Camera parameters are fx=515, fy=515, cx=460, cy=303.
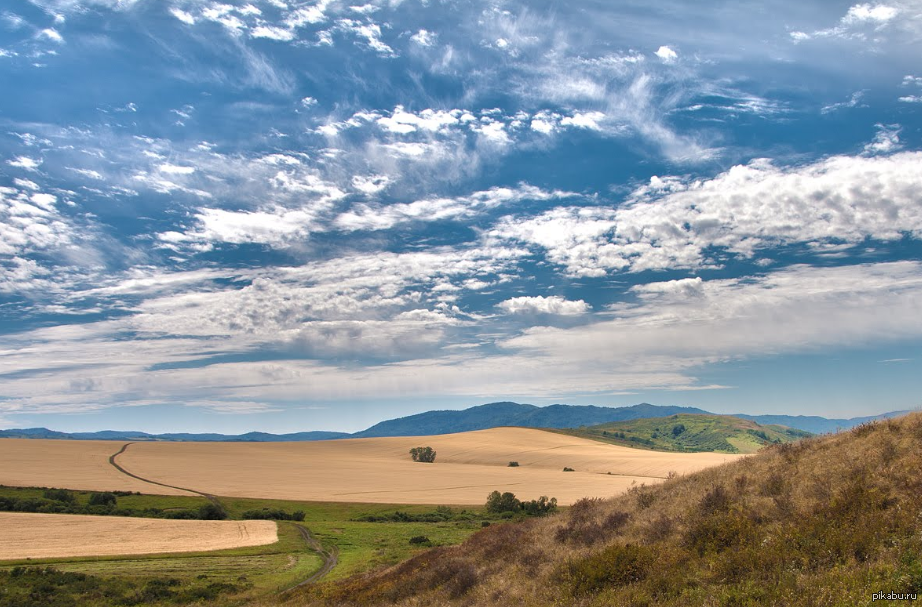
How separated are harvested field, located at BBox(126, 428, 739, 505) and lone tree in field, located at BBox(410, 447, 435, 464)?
9.54 feet

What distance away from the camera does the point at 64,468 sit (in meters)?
108

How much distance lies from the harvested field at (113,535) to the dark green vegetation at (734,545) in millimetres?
32142

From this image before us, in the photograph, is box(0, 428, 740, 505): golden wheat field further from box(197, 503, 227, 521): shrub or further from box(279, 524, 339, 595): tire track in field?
box(279, 524, 339, 595): tire track in field

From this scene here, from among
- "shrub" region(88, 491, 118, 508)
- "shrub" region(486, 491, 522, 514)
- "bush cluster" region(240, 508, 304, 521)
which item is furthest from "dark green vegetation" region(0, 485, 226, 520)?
"shrub" region(486, 491, 522, 514)

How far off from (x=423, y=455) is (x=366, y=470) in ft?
113

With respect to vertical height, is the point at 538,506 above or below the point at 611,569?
below

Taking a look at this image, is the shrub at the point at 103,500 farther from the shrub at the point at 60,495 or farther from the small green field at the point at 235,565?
the shrub at the point at 60,495

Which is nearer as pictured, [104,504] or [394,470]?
[104,504]

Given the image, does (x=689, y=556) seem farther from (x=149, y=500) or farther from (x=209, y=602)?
(x=149, y=500)

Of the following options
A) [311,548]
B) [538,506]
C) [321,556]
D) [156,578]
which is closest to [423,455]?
[538,506]

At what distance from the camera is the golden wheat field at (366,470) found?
91875 millimetres

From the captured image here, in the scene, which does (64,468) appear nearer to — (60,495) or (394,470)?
(60,495)

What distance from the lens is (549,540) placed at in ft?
71.4

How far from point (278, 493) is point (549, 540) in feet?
265
